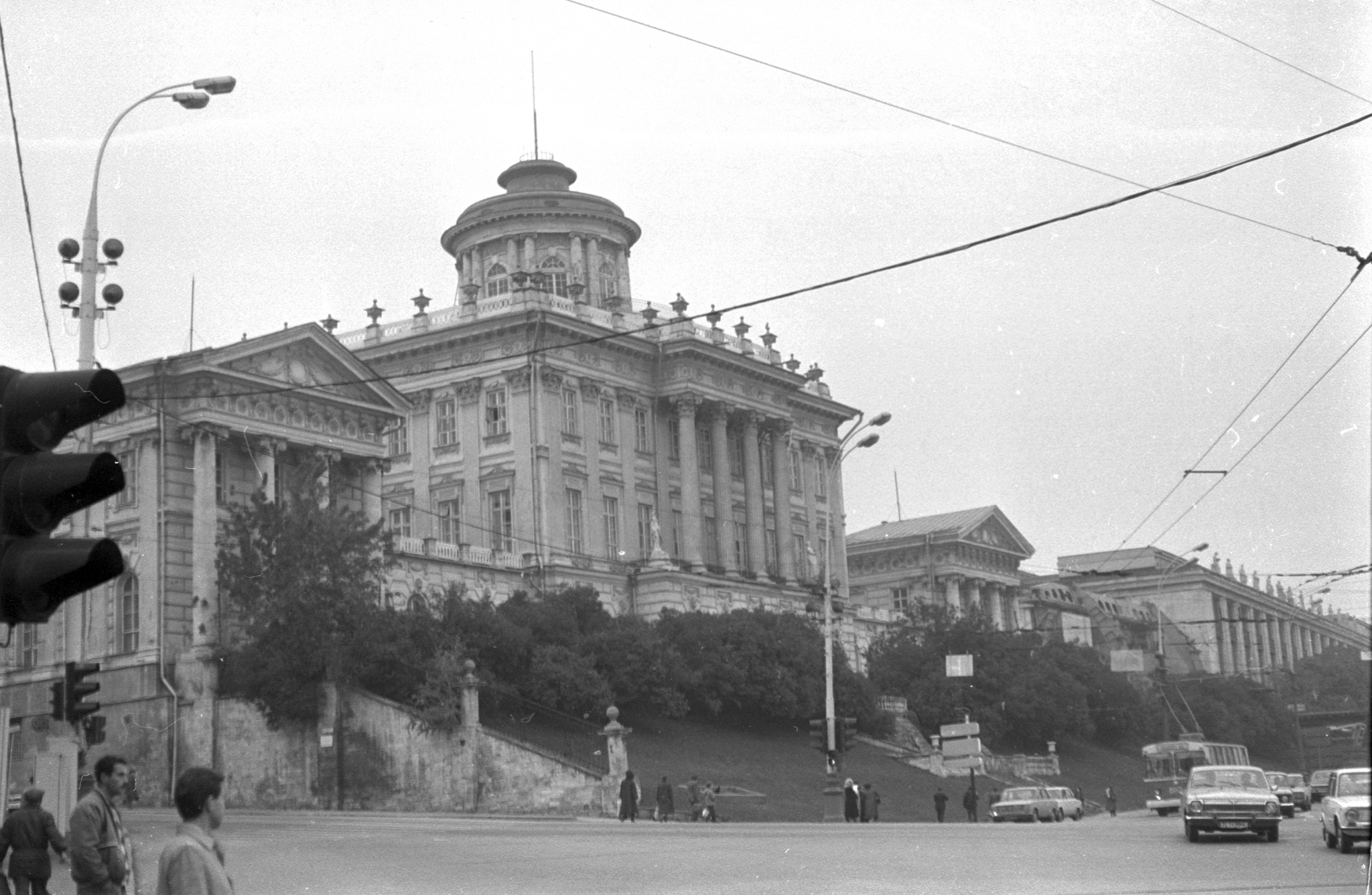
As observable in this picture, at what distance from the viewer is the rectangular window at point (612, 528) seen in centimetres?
6994

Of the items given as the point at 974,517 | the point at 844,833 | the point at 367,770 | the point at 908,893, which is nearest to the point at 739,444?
the point at 974,517

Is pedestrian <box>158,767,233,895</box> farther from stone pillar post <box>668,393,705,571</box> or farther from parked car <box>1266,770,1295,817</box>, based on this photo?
stone pillar post <box>668,393,705,571</box>

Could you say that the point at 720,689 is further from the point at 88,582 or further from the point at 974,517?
the point at 88,582

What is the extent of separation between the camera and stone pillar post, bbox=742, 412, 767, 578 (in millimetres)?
76812

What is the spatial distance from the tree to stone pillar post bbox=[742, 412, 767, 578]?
100 ft

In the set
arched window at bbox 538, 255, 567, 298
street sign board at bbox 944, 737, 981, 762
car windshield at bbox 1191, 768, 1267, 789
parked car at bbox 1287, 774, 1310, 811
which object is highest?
arched window at bbox 538, 255, 567, 298

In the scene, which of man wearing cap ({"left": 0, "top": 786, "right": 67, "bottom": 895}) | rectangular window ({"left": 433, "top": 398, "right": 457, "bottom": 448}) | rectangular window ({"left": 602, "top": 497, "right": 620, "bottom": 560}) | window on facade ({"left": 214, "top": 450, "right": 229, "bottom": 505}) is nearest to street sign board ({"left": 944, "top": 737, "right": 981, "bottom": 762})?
window on facade ({"left": 214, "top": 450, "right": 229, "bottom": 505})

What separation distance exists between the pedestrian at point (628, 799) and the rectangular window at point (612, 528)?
28862 millimetres

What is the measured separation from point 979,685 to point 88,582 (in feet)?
199

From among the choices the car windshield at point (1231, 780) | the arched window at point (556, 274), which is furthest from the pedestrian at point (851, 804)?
the arched window at point (556, 274)

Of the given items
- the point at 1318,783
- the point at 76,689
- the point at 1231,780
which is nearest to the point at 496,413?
the point at 1318,783

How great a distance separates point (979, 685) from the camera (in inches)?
2601

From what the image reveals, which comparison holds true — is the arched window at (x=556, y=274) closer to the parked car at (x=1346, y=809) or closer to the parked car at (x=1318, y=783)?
the parked car at (x=1318, y=783)

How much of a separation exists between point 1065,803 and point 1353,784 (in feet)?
72.2
